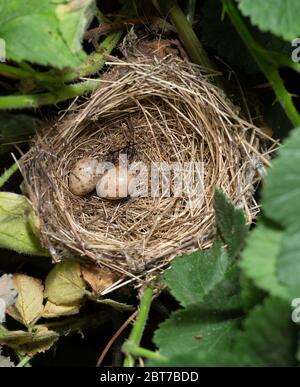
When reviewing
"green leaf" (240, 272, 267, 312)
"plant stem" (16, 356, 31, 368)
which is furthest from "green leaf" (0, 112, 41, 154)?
"green leaf" (240, 272, 267, 312)

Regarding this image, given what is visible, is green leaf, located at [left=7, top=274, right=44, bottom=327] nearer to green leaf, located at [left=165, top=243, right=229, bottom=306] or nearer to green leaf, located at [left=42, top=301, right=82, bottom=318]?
green leaf, located at [left=42, top=301, right=82, bottom=318]

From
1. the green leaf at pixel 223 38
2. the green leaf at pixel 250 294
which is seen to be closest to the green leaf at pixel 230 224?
the green leaf at pixel 250 294

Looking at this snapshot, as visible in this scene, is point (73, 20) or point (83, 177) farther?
point (83, 177)

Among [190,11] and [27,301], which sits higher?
[190,11]

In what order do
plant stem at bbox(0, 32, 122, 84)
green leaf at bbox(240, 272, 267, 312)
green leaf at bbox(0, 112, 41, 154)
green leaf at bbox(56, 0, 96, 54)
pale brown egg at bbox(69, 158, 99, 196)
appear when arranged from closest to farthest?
green leaf at bbox(240, 272, 267, 312) → green leaf at bbox(56, 0, 96, 54) → plant stem at bbox(0, 32, 122, 84) → green leaf at bbox(0, 112, 41, 154) → pale brown egg at bbox(69, 158, 99, 196)

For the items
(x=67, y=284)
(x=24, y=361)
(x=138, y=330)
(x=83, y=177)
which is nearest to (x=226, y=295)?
(x=138, y=330)

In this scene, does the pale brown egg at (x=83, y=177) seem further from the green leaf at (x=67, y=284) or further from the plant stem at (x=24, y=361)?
the plant stem at (x=24, y=361)

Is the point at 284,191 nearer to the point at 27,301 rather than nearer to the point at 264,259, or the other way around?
the point at 264,259
